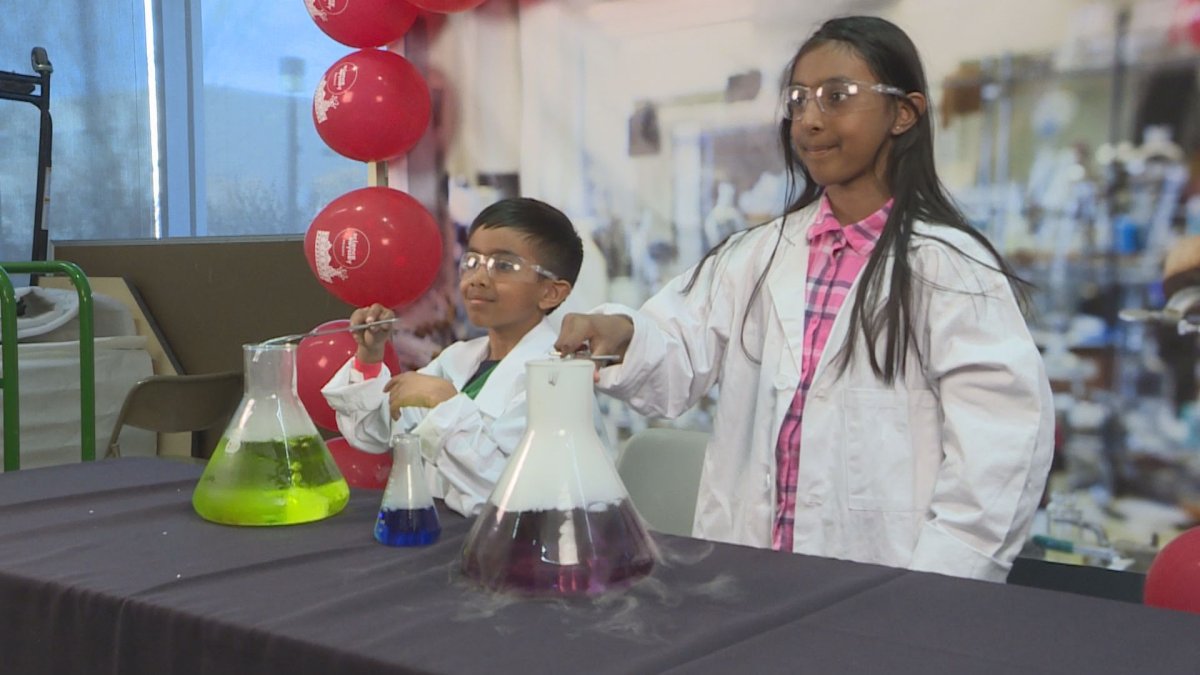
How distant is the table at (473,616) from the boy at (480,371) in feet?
1.17

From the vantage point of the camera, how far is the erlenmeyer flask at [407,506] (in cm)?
94

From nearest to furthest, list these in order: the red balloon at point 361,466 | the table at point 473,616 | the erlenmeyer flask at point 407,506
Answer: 1. the table at point 473,616
2. the erlenmeyer flask at point 407,506
3. the red balloon at point 361,466

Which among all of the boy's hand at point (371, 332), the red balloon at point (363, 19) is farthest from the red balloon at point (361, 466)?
the red balloon at point (363, 19)

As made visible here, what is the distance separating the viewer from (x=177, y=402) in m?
3.21

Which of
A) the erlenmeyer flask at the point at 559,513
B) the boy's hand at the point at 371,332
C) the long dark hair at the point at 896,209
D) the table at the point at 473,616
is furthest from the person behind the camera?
the boy's hand at the point at 371,332

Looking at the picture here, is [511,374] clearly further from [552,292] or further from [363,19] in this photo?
[363,19]

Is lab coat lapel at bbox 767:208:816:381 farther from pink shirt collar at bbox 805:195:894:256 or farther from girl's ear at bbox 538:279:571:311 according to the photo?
girl's ear at bbox 538:279:571:311

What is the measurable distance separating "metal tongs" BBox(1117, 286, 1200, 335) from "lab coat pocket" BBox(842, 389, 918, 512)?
3.01 feet

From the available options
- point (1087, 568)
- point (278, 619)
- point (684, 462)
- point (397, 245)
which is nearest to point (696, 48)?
point (397, 245)

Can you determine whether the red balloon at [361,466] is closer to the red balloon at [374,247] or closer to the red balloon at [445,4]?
the red balloon at [374,247]

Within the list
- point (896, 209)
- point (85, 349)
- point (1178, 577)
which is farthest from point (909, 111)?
point (85, 349)

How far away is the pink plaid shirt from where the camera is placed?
1396 millimetres

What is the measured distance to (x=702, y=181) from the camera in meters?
2.58

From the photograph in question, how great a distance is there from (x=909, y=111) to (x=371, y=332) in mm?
793
